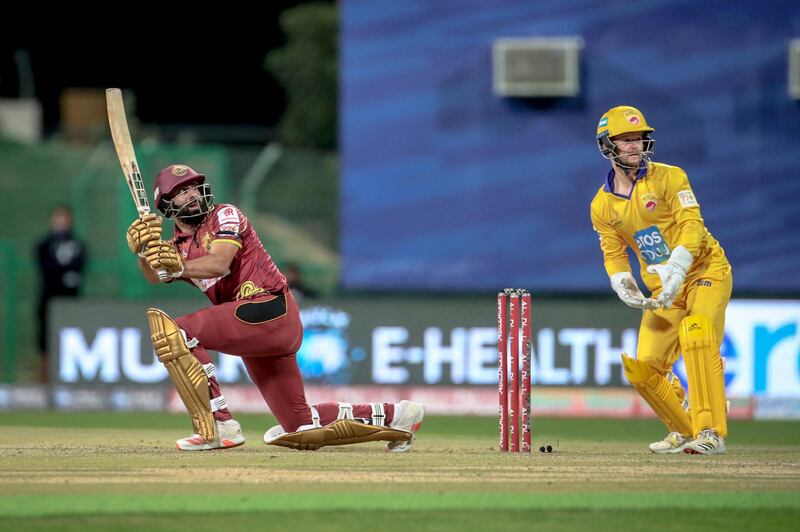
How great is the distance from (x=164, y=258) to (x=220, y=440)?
1.26 meters

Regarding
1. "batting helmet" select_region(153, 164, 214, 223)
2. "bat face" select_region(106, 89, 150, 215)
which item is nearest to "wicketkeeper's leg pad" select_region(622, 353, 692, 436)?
"batting helmet" select_region(153, 164, 214, 223)

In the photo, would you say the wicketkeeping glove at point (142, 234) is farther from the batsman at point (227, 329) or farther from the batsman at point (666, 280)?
the batsman at point (666, 280)

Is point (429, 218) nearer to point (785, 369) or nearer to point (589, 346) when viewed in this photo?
point (589, 346)

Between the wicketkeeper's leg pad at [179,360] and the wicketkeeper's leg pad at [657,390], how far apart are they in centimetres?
253

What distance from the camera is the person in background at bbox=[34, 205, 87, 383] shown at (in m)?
16.1

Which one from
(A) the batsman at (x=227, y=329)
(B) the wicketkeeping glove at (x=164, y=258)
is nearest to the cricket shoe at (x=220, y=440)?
(A) the batsman at (x=227, y=329)

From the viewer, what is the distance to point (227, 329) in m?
8.64

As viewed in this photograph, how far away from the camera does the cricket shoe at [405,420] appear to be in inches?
359

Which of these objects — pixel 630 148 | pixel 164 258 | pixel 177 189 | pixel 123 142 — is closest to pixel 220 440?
pixel 164 258

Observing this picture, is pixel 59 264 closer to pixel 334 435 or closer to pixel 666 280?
pixel 334 435

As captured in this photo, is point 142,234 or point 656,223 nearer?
point 142,234

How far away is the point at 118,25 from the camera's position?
40219 mm

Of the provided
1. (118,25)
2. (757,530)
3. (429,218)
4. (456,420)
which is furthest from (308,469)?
(118,25)

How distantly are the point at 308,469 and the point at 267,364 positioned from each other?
95cm
